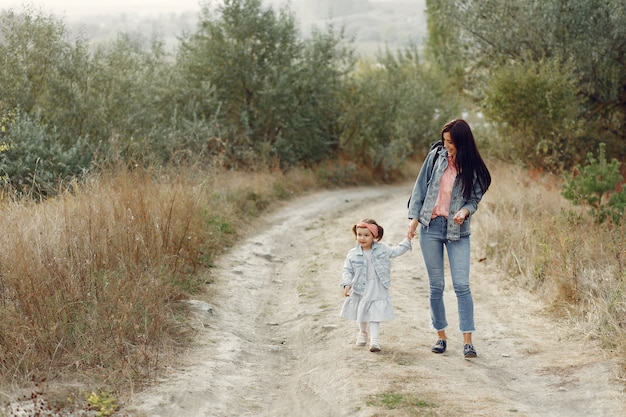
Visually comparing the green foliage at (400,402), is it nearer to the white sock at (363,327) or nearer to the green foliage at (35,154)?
the white sock at (363,327)

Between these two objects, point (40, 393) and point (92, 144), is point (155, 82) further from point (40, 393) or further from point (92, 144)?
point (40, 393)

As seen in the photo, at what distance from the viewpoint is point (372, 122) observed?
24.6m

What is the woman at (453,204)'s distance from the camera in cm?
684

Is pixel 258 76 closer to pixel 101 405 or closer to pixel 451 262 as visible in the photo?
pixel 451 262

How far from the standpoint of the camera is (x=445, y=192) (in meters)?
6.91

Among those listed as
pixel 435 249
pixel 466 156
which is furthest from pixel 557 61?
pixel 435 249

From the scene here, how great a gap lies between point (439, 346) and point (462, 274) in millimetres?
788

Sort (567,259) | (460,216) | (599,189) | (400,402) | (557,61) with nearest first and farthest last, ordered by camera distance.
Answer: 1. (400,402)
2. (460,216)
3. (567,259)
4. (599,189)
5. (557,61)

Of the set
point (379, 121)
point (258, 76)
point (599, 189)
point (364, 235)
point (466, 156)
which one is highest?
point (258, 76)

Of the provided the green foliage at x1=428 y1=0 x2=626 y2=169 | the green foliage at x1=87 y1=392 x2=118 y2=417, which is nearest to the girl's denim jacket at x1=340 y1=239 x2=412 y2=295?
the green foliage at x1=87 y1=392 x2=118 y2=417

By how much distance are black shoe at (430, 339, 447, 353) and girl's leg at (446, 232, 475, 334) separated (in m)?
0.31

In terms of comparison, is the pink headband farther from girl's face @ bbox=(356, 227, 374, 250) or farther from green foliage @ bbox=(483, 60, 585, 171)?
green foliage @ bbox=(483, 60, 585, 171)

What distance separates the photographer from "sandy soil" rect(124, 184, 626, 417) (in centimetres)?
581

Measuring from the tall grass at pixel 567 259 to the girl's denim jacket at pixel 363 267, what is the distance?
6.96 ft
